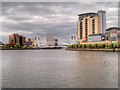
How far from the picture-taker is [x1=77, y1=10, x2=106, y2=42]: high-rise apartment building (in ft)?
584

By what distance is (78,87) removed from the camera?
16141 millimetres

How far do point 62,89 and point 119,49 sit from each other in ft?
351

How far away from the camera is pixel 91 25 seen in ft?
590

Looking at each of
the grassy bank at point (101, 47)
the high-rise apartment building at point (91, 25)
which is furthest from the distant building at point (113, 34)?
the high-rise apartment building at point (91, 25)

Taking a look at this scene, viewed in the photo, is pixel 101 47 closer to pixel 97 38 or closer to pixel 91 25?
pixel 97 38

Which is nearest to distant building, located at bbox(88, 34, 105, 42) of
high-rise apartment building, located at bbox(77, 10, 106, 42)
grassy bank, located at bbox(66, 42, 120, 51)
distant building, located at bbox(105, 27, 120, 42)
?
distant building, located at bbox(105, 27, 120, 42)

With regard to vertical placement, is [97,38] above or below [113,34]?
below

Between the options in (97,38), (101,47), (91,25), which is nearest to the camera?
(101,47)

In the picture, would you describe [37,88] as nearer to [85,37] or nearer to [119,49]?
[119,49]

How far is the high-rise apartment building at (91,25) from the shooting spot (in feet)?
584

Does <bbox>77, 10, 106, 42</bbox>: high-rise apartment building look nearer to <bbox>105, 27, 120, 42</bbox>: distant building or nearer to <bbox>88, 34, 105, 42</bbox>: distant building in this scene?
<bbox>88, 34, 105, 42</bbox>: distant building

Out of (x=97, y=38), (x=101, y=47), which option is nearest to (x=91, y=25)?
(x=97, y=38)

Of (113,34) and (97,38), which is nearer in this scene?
(113,34)

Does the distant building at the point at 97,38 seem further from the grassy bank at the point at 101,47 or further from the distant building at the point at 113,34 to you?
the grassy bank at the point at 101,47
